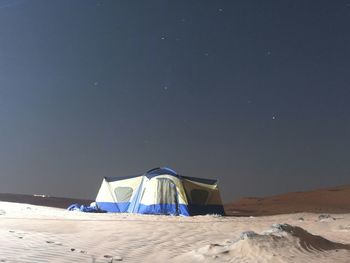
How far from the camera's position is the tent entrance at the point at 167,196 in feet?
70.6

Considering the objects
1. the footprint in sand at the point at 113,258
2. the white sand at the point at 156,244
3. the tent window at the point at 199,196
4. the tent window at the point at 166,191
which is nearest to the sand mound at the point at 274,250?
the white sand at the point at 156,244

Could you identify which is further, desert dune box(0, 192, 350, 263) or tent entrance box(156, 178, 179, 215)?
tent entrance box(156, 178, 179, 215)

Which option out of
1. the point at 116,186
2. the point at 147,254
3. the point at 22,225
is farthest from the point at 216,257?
the point at 116,186

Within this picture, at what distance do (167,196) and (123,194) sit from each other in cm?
234

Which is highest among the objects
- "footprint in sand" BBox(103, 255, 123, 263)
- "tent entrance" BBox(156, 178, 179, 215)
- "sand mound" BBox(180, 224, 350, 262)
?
"tent entrance" BBox(156, 178, 179, 215)

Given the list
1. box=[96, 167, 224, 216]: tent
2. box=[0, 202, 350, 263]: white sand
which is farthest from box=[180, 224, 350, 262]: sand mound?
box=[96, 167, 224, 216]: tent

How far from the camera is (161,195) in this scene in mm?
21766

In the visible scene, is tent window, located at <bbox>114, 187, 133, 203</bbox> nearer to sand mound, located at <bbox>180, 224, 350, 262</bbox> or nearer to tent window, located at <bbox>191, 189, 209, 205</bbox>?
tent window, located at <bbox>191, 189, 209, 205</bbox>

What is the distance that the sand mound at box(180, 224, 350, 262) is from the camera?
9.55m

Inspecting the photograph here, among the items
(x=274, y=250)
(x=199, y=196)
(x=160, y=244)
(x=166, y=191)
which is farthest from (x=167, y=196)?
(x=274, y=250)

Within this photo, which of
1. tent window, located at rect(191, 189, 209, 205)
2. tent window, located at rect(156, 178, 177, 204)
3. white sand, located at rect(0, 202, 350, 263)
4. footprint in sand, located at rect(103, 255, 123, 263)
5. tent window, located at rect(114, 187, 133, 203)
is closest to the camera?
footprint in sand, located at rect(103, 255, 123, 263)

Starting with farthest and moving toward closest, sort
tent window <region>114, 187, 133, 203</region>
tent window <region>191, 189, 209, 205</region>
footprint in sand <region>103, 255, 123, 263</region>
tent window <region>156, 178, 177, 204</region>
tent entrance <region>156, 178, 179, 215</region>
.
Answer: tent window <region>114, 187, 133, 203</region> < tent window <region>191, 189, 209, 205</region> < tent window <region>156, 178, 177, 204</region> < tent entrance <region>156, 178, 179, 215</region> < footprint in sand <region>103, 255, 123, 263</region>

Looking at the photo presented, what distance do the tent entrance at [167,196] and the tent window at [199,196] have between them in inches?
31.6

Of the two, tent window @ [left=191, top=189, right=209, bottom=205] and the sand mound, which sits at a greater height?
tent window @ [left=191, top=189, right=209, bottom=205]
